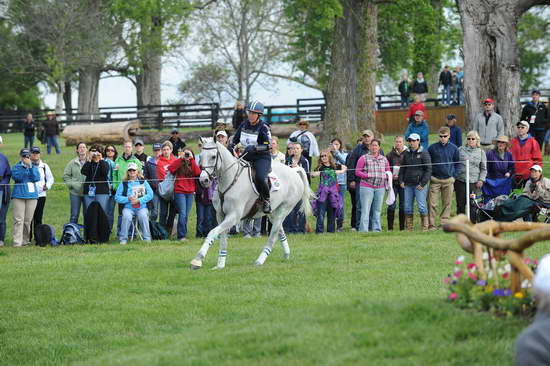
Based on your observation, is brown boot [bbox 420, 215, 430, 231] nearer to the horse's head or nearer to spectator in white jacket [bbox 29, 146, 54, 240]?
the horse's head

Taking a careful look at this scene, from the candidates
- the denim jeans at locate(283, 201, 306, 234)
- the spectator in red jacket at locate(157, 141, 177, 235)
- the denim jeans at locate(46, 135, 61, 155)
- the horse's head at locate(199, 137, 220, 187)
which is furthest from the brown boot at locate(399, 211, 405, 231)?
the denim jeans at locate(46, 135, 61, 155)

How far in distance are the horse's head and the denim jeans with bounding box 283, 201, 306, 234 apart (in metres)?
5.84

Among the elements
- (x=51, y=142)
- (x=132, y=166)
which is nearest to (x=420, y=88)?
(x=51, y=142)

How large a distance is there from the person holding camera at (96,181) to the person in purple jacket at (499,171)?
8.05m

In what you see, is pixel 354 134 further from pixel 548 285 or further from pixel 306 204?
pixel 548 285

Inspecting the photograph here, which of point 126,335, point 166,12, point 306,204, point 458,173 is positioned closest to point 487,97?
point 458,173

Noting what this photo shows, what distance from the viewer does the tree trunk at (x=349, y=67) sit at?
105 ft

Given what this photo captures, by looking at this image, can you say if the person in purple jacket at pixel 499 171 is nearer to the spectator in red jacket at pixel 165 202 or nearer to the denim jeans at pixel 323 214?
the denim jeans at pixel 323 214

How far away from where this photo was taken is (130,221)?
19.8 metres

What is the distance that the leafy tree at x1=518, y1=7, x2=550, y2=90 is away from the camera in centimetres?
7194

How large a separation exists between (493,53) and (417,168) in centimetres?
628

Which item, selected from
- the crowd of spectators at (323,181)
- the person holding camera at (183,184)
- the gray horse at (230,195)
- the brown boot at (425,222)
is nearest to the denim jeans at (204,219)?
the crowd of spectators at (323,181)

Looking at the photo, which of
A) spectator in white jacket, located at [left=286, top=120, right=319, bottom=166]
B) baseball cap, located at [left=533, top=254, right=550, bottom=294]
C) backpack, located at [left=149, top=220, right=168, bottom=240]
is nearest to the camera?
baseball cap, located at [left=533, top=254, right=550, bottom=294]

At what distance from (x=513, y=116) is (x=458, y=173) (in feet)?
17.9
